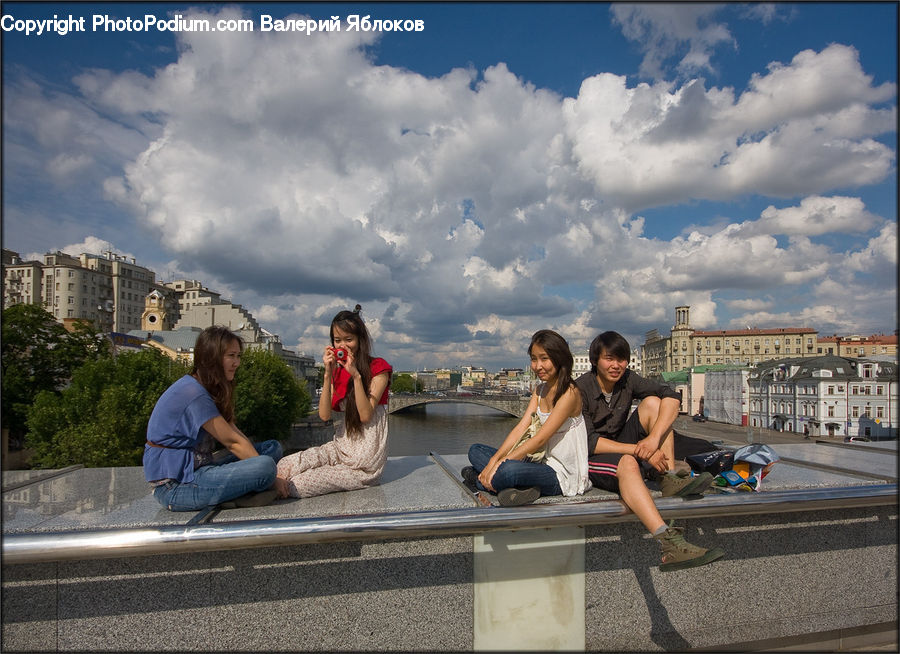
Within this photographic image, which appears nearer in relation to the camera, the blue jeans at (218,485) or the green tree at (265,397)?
the blue jeans at (218,485)

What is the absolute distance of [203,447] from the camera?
3.38 m

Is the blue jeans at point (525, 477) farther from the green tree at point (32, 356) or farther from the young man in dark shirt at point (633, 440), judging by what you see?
the green tree at point (32, 356)

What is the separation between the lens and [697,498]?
10.1 ft

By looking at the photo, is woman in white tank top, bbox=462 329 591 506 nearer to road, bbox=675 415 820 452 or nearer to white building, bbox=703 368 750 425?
road, bbox=675 415 820 452

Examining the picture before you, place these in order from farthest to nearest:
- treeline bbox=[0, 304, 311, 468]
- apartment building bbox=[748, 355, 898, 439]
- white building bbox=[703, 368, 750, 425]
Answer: white building bbox=[703, 368, 750, 425] → apartment building bbox=[748, 355, 898, 439] → treeline bbox=[0, 304, 311, 468]

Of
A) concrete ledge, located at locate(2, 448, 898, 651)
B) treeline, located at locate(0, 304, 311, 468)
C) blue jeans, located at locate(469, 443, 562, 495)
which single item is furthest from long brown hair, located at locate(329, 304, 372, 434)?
treeline, located at locate(0, 304, 311, 468)

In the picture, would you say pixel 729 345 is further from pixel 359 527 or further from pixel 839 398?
pixel 359 527

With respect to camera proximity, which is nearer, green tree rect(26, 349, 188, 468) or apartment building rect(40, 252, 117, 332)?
green tree rect(26, 349, 188, 468)

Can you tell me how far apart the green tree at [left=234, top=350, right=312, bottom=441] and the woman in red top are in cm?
3535

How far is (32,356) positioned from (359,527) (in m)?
36.7

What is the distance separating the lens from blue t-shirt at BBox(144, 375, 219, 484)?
316cm

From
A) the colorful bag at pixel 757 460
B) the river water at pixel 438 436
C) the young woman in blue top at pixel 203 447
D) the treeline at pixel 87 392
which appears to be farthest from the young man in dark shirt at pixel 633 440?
the river water at pixel 438 436

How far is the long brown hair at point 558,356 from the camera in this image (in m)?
3.55

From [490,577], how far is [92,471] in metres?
3.03
